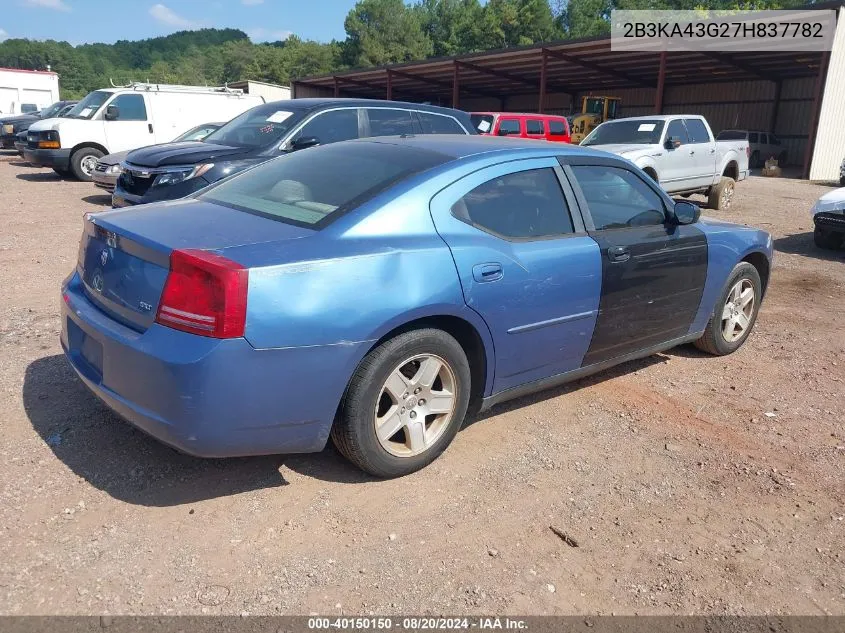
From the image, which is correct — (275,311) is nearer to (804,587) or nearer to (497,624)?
(497,624)

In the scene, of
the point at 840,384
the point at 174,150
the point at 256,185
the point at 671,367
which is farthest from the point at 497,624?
the point at 174,150

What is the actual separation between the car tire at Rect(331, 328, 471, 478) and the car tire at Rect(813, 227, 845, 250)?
8.20 metres

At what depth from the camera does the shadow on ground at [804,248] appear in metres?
9.26

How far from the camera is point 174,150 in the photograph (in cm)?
823

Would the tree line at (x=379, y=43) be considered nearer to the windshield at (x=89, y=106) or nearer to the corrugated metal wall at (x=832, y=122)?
the corrugated metal wall at (x=832, y=122)

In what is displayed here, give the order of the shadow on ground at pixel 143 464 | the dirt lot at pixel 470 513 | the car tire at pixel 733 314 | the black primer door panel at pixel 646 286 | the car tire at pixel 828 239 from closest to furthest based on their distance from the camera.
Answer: the dirt lot at pixel 470 513
the shadow on ground at pixel 143 464
the black primer door panel at pixel 646 286
the car tire at pixel 733 314
the car tire at pixel 828 239

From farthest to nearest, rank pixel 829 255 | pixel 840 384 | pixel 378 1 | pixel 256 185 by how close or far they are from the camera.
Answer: pixel 378 1 < pixel 829 255 < pixel 840 384 < pixel 256 185

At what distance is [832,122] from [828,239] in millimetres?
16370

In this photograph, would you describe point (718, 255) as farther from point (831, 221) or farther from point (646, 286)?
point (831, 221)

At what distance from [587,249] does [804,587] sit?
1915 millimetres

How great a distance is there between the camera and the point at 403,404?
126 inches

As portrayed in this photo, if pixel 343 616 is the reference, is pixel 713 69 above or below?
above

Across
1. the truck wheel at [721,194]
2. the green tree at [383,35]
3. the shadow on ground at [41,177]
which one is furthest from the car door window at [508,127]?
the green tree at [383,35]

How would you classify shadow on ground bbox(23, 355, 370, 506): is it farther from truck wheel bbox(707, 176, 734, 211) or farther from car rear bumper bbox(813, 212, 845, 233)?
truck wheel bbox(707, 176, 734, 211)
